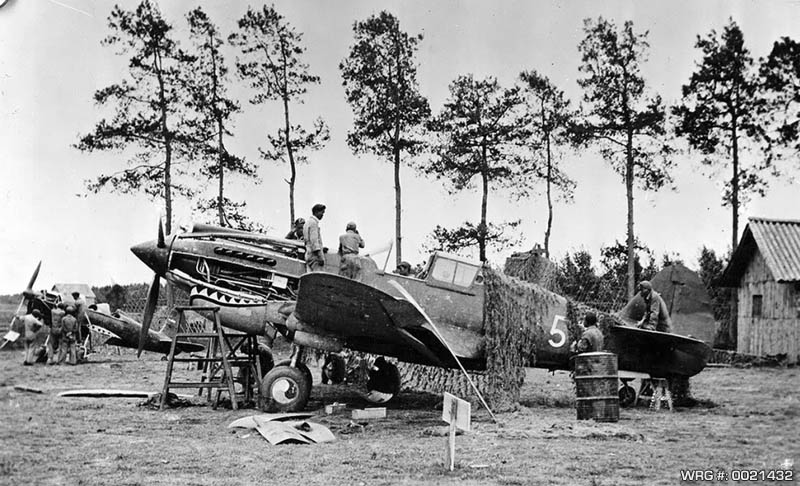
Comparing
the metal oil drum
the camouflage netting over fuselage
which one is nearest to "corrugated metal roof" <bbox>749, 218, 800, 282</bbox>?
the camouflage netting over fuselage

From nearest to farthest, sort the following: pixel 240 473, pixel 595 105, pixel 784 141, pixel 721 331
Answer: pixel 240 473
pixel 784 141
pixel 595 105
pixel 721 331

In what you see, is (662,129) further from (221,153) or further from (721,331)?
(221,153)

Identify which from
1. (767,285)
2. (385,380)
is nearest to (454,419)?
(385,380)

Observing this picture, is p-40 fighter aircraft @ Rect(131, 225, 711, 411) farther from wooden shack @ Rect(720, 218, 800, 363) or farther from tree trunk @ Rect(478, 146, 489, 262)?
tree trunk @ Rect(478, 146, 489, 262)

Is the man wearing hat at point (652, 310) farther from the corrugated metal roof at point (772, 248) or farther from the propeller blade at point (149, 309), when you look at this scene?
the corrugated metal roof at point (772, 248)

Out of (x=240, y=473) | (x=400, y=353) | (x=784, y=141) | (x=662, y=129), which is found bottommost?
(x=240, y=473)

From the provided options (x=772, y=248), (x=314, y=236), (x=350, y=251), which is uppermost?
(x=772, y=248)

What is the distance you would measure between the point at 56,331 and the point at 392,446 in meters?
13.9

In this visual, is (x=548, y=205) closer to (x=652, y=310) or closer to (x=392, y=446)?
(x=652, y=310)

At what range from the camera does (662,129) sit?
19.1 m

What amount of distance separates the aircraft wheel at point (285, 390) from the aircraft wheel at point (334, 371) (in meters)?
4.03

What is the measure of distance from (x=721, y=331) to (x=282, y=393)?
18.2m

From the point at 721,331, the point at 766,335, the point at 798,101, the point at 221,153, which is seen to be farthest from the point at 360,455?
the point at 721,331

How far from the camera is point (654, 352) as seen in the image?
10.5 m
